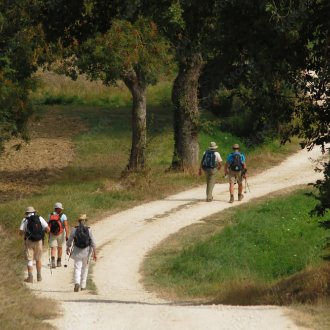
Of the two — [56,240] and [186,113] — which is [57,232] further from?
[186,113]

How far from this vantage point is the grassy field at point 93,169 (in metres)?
17.1

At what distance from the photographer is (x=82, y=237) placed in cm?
2111

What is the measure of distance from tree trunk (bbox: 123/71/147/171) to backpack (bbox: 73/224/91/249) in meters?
14.8

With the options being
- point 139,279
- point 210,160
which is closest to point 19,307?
point 139,279

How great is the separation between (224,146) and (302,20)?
1091 inches

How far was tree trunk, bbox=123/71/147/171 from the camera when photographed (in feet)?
119

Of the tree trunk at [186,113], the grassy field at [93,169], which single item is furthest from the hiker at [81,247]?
the tree trunk at [186,113]

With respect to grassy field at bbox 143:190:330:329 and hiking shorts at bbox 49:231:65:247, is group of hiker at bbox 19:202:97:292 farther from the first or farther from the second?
grassy field at bbox 143:190:330:329

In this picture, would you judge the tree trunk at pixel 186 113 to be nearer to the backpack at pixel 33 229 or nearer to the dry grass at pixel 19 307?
the backpack at pixel 33 229

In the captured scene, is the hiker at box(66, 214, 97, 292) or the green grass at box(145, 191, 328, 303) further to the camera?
the green grass at box(145, 191, 328, 303)

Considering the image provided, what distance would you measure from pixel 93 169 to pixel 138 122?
19.2 feet

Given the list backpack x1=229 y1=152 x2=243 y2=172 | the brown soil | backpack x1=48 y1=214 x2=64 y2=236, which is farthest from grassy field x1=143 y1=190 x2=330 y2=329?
A: the brown soil

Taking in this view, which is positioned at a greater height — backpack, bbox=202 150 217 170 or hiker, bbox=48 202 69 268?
backpack, bbox=202 150 217 170

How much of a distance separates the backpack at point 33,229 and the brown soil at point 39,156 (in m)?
14.4
